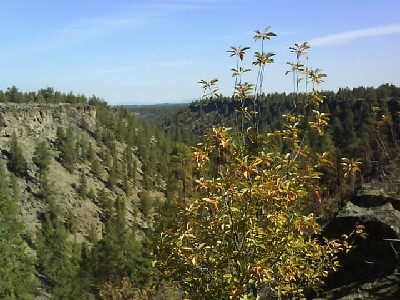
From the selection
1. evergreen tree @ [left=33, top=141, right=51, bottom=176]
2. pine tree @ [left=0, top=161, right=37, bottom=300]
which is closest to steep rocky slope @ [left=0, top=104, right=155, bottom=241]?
evergreen tree @ [left=33, top=141, right=51, bottom=176]

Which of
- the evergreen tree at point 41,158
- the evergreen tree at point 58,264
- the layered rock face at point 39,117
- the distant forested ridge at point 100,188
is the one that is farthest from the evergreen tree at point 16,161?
the evergreen tree at point 58,264

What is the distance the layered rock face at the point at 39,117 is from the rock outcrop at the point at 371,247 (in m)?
92.1

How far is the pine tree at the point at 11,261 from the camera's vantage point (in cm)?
3725

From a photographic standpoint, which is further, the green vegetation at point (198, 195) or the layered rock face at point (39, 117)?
the layered rock face at point (39, 117)

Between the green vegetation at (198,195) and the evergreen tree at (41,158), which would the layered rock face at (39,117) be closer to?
the green vegetation at (198,195)

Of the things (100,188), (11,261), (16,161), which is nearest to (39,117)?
(16,161)

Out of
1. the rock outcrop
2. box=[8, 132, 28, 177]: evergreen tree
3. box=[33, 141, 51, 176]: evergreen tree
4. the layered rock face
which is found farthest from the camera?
the layered rock face

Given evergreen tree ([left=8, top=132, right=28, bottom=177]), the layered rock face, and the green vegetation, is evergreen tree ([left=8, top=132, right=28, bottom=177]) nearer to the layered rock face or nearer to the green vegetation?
the green vegetation

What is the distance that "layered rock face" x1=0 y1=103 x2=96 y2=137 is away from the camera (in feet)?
309

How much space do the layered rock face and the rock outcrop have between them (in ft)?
302

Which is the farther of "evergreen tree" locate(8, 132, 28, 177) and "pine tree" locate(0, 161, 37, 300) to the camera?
"evergreen tree" locate(8, 132, 28, 177)

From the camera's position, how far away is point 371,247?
11375 millimetres

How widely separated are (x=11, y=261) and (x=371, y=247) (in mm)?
35865

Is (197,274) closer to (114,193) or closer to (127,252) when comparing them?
(127,252)
